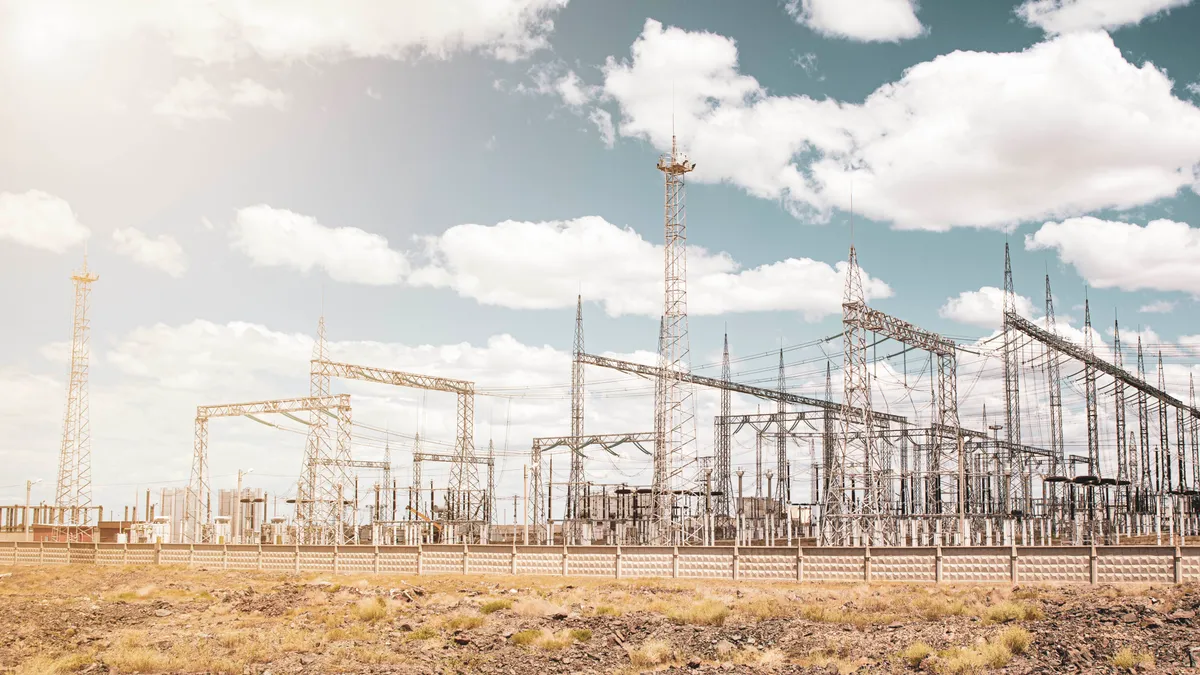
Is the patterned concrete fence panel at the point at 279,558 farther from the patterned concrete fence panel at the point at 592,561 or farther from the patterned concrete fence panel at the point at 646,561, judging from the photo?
the patterned concrete fence panel at the point at 646,561

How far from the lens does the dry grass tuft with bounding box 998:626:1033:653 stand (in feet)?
60.4

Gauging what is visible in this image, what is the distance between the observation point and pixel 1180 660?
55.3ft

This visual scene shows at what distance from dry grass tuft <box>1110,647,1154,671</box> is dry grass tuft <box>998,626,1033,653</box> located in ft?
5.35

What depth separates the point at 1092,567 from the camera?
25328 millimetres

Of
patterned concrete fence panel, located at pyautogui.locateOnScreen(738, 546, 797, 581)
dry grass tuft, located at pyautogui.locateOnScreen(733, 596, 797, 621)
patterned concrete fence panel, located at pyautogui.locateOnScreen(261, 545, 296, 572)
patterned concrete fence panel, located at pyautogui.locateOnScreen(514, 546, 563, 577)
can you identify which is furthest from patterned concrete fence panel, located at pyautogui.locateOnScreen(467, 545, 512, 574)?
dry grass tuft, located at pyautogui.locateOnScreen(733, 596, 797, 621)

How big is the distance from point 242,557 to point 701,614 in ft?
93.9

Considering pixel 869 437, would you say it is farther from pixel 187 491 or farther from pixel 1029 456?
pixel 187 491

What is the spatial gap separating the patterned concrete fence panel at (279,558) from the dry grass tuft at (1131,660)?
112ft

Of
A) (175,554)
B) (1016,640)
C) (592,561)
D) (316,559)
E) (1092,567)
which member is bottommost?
(175,554)

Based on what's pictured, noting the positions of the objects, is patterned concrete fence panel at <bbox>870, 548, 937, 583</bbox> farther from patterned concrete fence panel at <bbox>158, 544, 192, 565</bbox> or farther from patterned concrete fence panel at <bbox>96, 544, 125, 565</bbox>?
patterned concrete fence panel at <bbox>96, 544, 125, 565</bbox>

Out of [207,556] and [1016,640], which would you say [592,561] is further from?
[207,556]

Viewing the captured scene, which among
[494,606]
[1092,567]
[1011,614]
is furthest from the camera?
[494,606]

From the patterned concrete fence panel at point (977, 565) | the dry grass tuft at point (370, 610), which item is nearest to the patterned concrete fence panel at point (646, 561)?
the dry grass tuft at point (370, 610)

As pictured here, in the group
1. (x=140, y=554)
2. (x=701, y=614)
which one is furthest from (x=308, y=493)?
(x=701, y=614)
